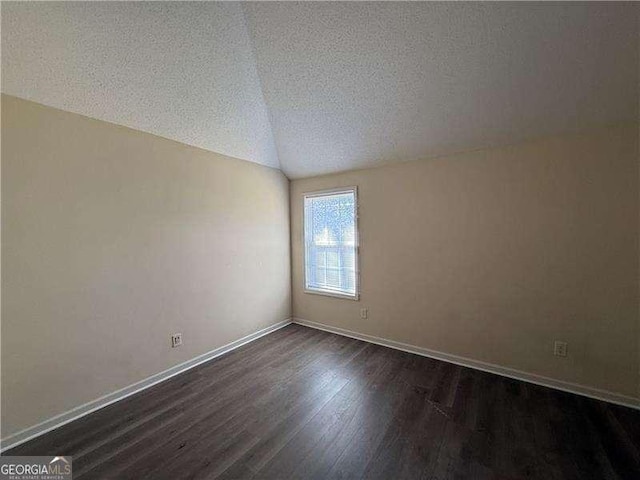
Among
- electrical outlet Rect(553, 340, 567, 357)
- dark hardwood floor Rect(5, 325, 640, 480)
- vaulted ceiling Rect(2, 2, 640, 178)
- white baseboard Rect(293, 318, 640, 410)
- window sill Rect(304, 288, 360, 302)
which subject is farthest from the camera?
window sill Rect(304, 288, 360, 302)

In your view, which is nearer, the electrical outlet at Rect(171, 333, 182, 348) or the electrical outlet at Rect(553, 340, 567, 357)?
the electrical outlet at Rect(553, 340, 567, 357)

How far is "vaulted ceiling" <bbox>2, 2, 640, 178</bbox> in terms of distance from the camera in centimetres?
161

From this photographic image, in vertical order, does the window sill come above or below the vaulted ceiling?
below

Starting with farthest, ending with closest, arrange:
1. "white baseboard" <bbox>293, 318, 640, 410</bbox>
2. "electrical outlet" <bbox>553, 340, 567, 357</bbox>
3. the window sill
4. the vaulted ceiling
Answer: the window sill, "electrical outlet" <bbox>553, 340, 567, 357</bbox>, "white baseboard" <bbox>293, 318, 640, 410</bbox>, the vaulted ceiling

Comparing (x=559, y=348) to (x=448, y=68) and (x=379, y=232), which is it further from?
(x=448, y=68)

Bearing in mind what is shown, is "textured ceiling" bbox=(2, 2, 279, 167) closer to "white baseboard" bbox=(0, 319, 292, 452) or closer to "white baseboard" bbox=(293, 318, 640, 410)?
"white baseboard" bbox=(0, 319, 292, 452)

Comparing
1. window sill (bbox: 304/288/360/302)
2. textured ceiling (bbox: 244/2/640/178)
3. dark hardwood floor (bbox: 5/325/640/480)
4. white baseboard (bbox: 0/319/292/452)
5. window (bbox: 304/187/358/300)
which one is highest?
textured ceiling (bbox: 244/2/640/178)

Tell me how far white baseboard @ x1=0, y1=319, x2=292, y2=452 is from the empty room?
1 centimetres

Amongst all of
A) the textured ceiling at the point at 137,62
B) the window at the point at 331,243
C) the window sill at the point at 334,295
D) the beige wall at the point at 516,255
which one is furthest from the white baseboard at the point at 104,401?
the textured ceiling at the point at 137,62

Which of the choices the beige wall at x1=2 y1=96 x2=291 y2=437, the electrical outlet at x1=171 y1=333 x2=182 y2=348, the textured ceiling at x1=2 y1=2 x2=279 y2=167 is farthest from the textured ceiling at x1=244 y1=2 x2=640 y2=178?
the electrical outlet at x1=171 y1=333 x2=182 y2=348

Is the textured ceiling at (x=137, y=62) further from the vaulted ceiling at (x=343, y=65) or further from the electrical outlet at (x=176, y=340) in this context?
the electrical outlet at (x=176, y=340)

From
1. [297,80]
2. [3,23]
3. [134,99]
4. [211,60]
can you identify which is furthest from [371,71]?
[3,23]

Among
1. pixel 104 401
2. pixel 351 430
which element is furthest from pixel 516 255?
pixel 104 401

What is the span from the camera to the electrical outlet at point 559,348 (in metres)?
2.21
